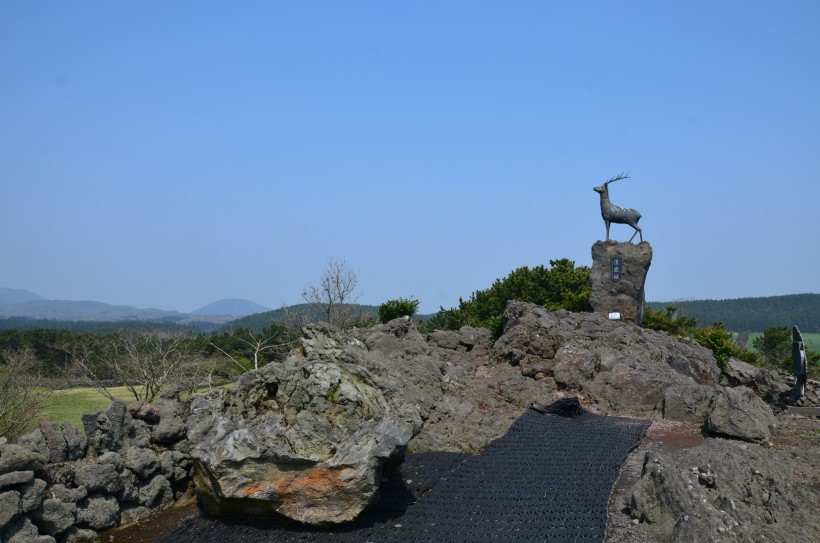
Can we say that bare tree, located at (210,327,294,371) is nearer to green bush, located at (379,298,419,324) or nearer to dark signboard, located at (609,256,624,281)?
green bush, located at (379,298,419,324)

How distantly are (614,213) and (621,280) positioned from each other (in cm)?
206

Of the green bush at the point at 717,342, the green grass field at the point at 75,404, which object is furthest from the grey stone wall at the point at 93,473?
the green bush at the point at 717,342

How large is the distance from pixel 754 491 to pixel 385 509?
13.1ft

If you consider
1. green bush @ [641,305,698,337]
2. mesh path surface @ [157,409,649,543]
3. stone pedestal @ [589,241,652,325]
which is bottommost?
mesh path surface @ [157,409,649,543]

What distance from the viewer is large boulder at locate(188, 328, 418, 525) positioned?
713 centimetres

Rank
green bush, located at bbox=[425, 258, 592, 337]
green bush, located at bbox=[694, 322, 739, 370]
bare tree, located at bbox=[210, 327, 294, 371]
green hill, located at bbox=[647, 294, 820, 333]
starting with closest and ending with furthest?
bare tree, located at bbox=[210, 327, 294, 371] < green bush, located at bbox=[694, 322, 739, 370] < green bush, located at bbox=[425, 258, 592, 337] < green hill, located at bbox=[647, 294, 820, 333]

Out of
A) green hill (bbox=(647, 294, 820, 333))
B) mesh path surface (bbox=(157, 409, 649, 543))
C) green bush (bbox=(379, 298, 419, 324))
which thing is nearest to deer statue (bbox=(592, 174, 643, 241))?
green bush (bbox=(379, 298, 419, 324))

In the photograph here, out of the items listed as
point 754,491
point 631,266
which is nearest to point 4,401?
point 754,491

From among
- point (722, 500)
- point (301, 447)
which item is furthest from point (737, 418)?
point (301, 447)

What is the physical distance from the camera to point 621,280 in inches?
779

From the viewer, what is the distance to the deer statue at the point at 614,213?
2033 cm

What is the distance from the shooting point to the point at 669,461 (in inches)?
331

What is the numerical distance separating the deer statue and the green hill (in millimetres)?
69260

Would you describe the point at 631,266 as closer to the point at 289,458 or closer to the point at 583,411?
the point at 583,411
